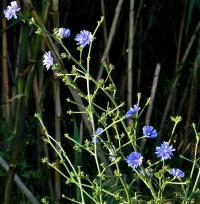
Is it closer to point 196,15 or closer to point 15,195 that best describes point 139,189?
point 15,195

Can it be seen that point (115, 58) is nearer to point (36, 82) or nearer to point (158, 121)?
point (158, 121)

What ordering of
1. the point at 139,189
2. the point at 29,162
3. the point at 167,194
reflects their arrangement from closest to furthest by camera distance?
the point at 167,194
the point at 139,189
the point at 29,162

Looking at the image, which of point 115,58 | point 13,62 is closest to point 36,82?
point 13,62

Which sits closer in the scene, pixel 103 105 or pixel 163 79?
pixel 103 105

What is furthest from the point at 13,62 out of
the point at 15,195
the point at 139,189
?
the point at 139,189

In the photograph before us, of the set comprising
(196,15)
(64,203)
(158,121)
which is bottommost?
(64,203)

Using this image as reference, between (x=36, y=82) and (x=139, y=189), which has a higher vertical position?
(x=36, y=82)

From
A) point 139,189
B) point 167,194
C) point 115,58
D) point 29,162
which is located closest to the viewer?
point 167,194
